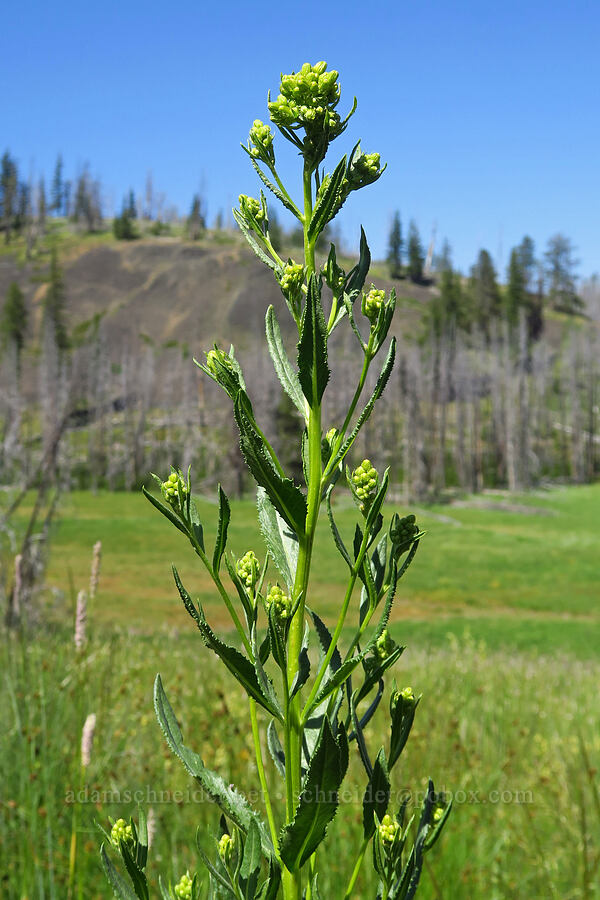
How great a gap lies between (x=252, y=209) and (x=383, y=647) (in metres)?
1.12

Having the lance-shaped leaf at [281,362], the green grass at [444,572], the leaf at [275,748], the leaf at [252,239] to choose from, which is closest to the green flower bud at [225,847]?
the leaf at [275,748]

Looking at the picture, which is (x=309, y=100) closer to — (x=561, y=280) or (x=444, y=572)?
(x=444, y=572)

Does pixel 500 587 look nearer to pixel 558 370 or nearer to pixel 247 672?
pixel 247 672

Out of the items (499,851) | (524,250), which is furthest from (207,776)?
(524,250)

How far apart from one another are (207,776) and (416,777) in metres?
5.30

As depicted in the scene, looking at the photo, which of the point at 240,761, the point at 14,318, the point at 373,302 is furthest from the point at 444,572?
the point at 14,318

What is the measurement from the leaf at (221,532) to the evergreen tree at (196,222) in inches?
5693

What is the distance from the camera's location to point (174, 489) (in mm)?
1559

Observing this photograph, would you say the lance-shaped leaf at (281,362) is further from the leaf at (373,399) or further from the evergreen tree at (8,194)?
the evergreen tree at (8,194)

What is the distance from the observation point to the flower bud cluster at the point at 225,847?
157 centimetres

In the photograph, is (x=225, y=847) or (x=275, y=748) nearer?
(x=225, y=847)

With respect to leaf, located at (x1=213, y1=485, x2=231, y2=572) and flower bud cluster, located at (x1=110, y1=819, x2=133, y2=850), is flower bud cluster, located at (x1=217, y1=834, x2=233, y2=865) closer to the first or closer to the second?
flower bud cluster, located at (x1=110, y1=819, x2=133, y2=850)

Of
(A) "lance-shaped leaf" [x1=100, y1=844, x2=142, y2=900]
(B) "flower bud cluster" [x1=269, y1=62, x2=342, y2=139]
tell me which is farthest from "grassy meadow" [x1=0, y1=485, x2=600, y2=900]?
(B) "flower bud cluster" [x1=269, y1=62, x2=342, y2=139]

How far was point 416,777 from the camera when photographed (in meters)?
6.23
